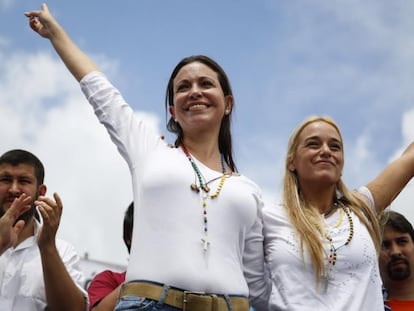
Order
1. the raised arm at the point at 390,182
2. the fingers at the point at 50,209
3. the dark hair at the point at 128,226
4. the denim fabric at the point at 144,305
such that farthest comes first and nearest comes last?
the dark hair at the point at 128,226, the raised arm at the point at 390,182, the fingers at the point at 50,209, the denim fabric at the point at 144,305

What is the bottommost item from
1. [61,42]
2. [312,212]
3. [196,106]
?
[312,212]

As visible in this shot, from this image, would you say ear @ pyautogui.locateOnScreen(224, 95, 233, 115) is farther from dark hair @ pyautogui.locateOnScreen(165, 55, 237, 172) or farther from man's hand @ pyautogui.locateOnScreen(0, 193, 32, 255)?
man's hand @ pyautogui.locateOnScreen(0, 193, 32, 255)

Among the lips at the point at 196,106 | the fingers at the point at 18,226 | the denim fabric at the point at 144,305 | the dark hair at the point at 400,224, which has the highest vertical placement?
the lips at the point at 196,106

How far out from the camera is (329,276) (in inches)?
128

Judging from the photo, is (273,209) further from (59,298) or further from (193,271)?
(59,298)

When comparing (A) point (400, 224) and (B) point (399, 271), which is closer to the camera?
(B) point (399, 271)

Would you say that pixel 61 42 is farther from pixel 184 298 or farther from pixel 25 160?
pixel 184 298

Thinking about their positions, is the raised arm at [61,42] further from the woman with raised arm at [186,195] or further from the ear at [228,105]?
the ear at [228,105]

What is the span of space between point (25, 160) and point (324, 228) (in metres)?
2.12

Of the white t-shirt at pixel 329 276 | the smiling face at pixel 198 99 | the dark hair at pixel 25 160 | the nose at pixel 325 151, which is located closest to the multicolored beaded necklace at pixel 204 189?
the smiling face at pixel 198 99

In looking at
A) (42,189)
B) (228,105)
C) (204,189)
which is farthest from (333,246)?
(42,189)

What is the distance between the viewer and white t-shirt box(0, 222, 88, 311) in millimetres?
3553

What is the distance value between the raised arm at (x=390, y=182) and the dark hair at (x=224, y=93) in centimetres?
106

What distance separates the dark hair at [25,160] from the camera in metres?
4.08
